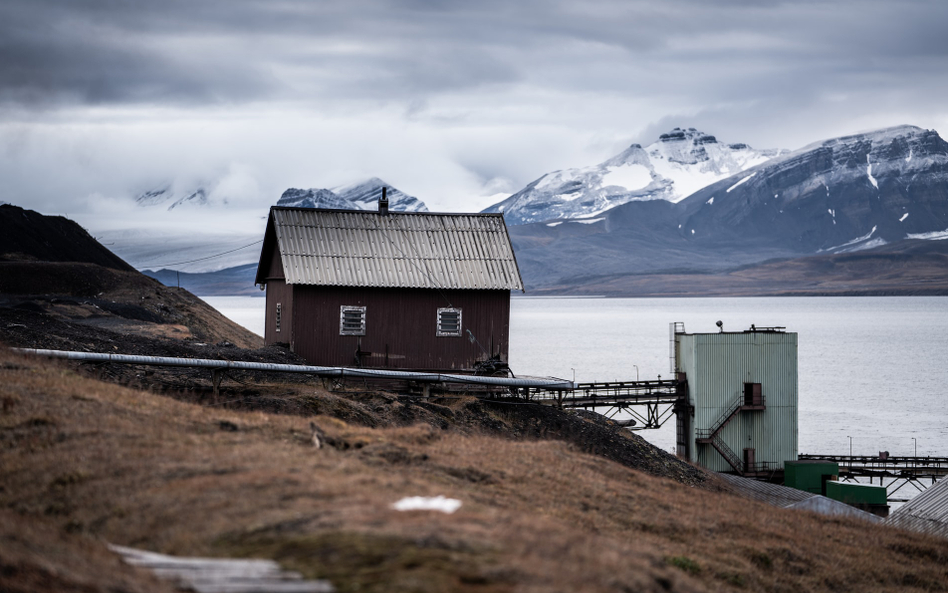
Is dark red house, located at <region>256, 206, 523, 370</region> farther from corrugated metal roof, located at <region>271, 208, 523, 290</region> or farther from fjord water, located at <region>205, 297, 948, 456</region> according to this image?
fjord water, located at <region>205, 297, 948, 456</region>

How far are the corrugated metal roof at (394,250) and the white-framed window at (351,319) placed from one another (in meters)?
1.05

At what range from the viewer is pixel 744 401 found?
45281mm

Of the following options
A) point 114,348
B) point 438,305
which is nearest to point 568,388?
point 438,305

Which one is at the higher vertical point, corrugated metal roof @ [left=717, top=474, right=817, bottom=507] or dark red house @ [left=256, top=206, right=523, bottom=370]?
dark red house @ [left=256, top=206, right=523, bottom=370]

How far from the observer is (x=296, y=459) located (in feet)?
49.4

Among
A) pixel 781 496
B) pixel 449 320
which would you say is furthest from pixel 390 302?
pixel 781 496

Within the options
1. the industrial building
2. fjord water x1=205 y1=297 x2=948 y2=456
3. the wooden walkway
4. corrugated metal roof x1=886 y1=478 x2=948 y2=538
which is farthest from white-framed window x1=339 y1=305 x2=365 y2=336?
fjord water x1=205 y1=297 x2=948 y2=456

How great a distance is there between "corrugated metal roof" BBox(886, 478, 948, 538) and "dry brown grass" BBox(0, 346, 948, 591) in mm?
7423

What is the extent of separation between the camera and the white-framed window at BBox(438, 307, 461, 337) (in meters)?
38.0

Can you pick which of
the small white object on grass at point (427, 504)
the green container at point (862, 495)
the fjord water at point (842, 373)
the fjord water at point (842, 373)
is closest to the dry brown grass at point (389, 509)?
the small white object on grass at point (427, 504)

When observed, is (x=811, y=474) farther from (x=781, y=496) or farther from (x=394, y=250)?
(x=394, y=250)

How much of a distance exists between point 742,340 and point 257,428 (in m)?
32.2

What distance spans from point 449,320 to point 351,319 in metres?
3.92

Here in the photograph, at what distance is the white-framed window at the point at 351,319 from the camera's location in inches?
1484
